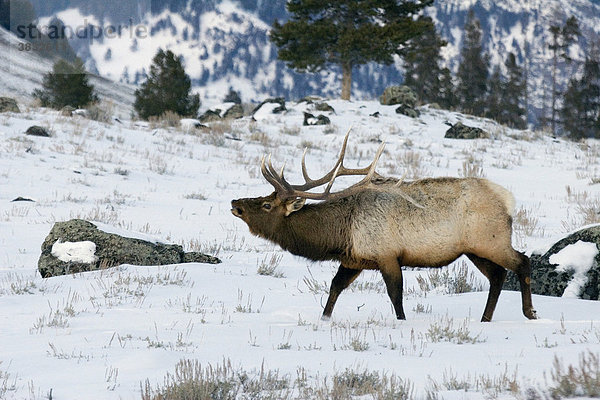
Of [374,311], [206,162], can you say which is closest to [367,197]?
[374,311]

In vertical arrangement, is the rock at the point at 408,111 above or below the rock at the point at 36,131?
above

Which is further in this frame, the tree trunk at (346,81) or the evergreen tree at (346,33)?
the tree trunk at (346,81)

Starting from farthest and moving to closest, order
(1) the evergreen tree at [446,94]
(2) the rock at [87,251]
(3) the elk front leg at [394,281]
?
1. (1) the evergreen tree at [446,94]
2. (2) the rock at [87,251]
3. (3) the elk front leg at [394,281]

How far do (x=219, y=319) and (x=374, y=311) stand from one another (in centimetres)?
137

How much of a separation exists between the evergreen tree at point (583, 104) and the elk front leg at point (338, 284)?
5183 cm

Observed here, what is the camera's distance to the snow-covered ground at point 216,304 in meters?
3.84

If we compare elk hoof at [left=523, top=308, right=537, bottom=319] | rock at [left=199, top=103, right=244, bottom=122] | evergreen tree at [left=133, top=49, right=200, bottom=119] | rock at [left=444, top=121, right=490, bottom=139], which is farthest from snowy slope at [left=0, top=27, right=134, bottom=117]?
elk hoof at [left=523, top=308, right=537, bottom=319]

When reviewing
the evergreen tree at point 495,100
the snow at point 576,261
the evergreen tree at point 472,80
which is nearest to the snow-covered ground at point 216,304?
the snow at point 576,261

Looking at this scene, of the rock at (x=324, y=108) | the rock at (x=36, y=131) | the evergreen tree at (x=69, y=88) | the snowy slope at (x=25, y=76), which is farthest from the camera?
the snowy slope at (x=25, y=76)

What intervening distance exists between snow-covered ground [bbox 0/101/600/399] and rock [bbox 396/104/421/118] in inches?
Result: 390

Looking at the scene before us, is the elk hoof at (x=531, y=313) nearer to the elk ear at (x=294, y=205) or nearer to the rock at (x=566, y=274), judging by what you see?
the rock at (x=566, y=274)

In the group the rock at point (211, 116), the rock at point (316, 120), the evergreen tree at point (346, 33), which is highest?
the evergreen tree at point (346, 33)

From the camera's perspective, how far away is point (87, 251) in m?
7.61

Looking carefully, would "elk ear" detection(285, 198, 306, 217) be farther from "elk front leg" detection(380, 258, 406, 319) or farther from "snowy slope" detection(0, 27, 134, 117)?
"snowy slope" detection(0, 27, 134, 117)
